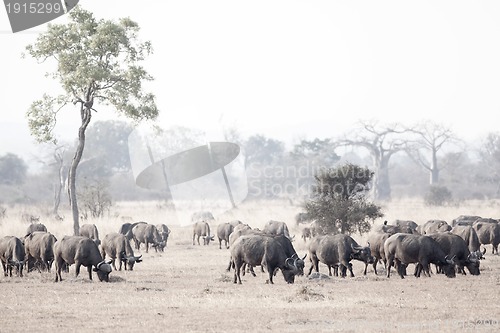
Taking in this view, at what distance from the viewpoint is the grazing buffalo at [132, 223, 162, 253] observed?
4110 cm

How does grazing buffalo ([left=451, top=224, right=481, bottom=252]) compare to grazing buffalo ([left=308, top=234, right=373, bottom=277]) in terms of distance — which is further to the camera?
grazing buffalo ([left=451, top=224, right=481, bottom=252])

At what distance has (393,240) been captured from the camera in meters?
27.9

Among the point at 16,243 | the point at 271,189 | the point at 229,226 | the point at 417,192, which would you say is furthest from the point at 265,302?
the point at 417,192

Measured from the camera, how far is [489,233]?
38594mm

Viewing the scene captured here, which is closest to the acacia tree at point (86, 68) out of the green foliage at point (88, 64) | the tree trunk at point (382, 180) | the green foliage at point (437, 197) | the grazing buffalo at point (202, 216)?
the green foliage at point (88, 64)

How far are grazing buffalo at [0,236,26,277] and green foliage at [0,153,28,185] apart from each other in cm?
9712

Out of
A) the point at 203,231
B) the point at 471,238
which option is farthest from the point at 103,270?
the point at 203,231

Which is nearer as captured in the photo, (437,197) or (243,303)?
(243,303)

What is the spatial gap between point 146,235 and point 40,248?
1323cm

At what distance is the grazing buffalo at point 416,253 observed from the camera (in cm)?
2728

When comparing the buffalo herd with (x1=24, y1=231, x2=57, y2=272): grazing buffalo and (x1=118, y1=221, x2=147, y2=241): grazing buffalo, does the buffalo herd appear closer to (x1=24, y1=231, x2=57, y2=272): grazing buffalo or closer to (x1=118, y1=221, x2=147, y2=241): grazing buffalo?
(x1=24, y1=231, x2=57, y2=272): grazing buffalo

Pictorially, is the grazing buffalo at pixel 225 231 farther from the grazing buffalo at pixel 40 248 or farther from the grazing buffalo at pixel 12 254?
the grazing buffalo at pixel 12 254

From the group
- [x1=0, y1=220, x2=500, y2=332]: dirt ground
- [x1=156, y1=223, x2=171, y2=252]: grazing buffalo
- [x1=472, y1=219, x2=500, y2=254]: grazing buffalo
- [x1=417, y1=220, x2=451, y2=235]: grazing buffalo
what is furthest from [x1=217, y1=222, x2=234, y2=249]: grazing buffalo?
[x1=0, y1=220, x2=500, y2=332]: dirt ground

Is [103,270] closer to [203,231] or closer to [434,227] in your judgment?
[434,227]
